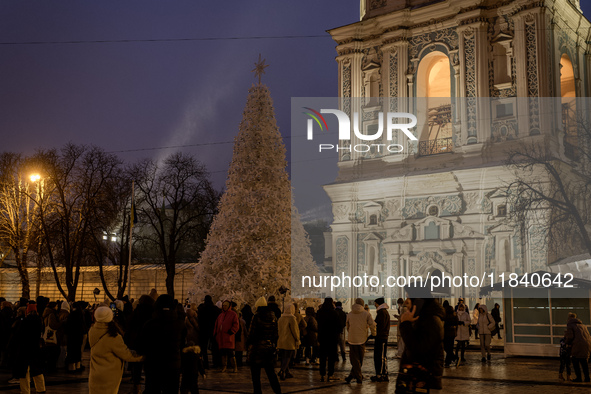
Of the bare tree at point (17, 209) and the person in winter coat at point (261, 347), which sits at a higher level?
the bare tree at point (17, 209)

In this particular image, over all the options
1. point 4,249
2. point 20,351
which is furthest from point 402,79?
point 20,351

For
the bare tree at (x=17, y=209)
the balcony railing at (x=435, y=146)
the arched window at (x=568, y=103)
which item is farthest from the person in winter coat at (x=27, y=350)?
the arched window at (x=568, y=103)

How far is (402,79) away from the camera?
36688mm

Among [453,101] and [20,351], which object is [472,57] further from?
[20,351]

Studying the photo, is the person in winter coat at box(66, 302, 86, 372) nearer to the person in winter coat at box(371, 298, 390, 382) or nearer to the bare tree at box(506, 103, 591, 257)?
the person in winter coat at box(371, 298, 390, 382)

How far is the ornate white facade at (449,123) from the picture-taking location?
32906mm

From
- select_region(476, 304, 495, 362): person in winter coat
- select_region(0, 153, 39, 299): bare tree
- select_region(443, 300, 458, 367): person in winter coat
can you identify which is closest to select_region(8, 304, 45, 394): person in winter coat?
select_region(443, 300, 458, 367): person in winter coat

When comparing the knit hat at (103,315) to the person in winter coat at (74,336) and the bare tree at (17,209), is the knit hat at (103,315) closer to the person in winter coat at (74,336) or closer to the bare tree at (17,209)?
the person in winter coat at (74,336)

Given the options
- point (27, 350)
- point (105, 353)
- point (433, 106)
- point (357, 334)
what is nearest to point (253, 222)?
point (357, 334)

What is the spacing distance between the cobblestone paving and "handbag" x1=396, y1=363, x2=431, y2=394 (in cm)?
536

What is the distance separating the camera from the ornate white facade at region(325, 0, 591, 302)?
32906 millimetres

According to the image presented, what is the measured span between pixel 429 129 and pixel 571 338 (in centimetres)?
2511

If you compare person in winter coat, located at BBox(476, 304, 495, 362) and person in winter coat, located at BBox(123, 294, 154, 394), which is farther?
person in winter coat, located at BBox(476, 304, 495, 362)

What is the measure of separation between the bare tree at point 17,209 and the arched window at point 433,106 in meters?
20.7
